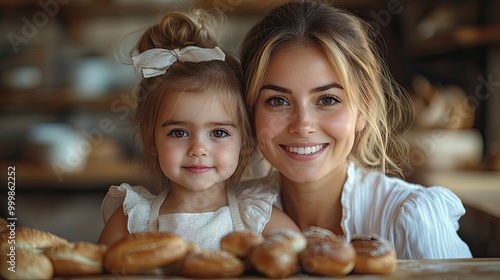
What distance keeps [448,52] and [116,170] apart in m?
1.94

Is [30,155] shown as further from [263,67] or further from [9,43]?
[263,67]

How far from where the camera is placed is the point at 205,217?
127 centimetres

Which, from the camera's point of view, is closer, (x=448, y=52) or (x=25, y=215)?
(x=448, y=52)

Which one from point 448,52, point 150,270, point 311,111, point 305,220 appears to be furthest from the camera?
point 448,52

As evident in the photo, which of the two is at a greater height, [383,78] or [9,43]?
[9,43]

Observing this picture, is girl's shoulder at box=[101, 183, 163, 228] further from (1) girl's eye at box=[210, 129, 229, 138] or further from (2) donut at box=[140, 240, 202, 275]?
(2) donut at box=[140, 240, 202, 275]

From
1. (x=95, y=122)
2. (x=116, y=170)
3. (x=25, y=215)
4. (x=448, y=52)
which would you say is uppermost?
(x=448, y=52)

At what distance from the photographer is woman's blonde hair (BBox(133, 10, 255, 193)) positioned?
49.7 inches

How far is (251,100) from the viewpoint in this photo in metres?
1.29

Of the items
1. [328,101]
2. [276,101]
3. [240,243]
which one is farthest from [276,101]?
[240,243]

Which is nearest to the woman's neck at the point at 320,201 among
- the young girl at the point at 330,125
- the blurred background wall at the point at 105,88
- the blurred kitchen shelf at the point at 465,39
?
the young girl at the point at 330,125

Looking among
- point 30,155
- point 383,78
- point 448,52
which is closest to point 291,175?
point 383,78

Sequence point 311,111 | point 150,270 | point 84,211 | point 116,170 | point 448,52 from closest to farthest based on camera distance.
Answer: point 150,270
point 311,111
point 448,52
point 116,170
point 84,211

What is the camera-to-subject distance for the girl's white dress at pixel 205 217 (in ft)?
4.08
